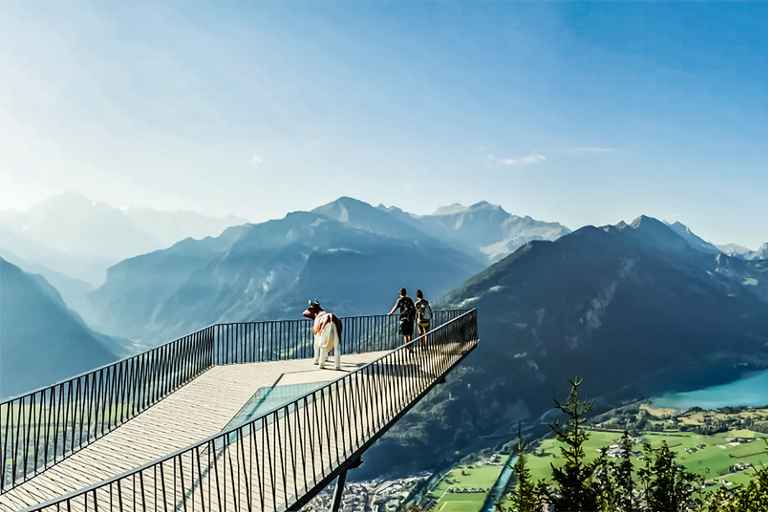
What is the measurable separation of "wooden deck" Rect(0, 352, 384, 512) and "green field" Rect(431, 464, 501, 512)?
320ft

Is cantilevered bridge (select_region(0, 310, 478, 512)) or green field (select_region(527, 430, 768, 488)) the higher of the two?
cantilevered bridge (select_region(0, 310, 478, 512))

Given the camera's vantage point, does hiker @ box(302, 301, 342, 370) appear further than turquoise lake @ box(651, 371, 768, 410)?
No

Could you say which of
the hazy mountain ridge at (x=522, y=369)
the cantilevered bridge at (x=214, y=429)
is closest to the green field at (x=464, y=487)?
the hazy mountain ridge at (x=522, y=369)

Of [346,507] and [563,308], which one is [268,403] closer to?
[346,507]

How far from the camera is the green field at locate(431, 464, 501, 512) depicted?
108 metres

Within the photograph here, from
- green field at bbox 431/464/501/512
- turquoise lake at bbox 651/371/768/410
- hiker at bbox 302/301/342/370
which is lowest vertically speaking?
green field at bbox 431/464/501/512

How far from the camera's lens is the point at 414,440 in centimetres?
13962

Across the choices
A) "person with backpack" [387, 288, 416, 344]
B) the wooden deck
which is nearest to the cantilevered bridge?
the wooden deck

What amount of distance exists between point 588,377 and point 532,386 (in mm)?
25446

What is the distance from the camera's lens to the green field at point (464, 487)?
107750 millimetres

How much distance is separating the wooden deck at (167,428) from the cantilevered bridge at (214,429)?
34mm

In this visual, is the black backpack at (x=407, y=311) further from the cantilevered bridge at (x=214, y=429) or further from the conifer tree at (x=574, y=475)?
the conifer tree at (x=574, y=475)

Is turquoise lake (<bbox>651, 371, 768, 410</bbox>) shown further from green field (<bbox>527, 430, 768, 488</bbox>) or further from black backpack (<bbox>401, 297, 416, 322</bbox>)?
black backpack (<bbox>401, 297, 416, 322</bbox>)

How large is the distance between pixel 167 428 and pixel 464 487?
117m
